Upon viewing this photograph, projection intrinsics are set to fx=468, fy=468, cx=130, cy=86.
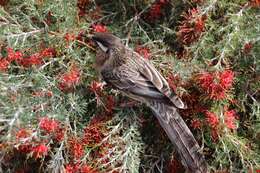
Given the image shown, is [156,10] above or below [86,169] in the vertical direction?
above

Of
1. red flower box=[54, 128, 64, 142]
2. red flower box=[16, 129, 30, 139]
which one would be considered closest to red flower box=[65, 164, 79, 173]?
red flower box=[54, 128, 64, 142]

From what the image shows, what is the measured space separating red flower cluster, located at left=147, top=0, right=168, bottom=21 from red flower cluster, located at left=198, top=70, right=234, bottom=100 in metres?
0.93

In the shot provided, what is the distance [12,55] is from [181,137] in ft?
4.73

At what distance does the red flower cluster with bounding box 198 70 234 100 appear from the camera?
11.1 feet

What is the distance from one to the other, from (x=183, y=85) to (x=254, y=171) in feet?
2.73

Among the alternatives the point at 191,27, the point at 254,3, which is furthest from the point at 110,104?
the point at 254,3

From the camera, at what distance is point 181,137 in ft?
11.7

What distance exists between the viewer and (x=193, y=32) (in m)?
3.86

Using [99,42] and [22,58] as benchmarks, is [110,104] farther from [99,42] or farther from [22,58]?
[22,58]

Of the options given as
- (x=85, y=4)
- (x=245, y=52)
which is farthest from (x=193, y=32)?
(x=85, y=4)

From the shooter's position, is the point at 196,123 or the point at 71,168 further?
the point at 196,123

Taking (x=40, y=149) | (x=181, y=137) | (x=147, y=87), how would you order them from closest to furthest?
1. (x=40, y=149)
2. (x=181, y=137)
3. (x=147, y=87)

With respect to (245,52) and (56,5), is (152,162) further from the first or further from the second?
(56,5)

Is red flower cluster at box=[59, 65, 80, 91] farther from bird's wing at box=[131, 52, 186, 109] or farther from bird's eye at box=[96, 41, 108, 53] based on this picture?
bird's wing at box=[131, 52, 186, 109]
